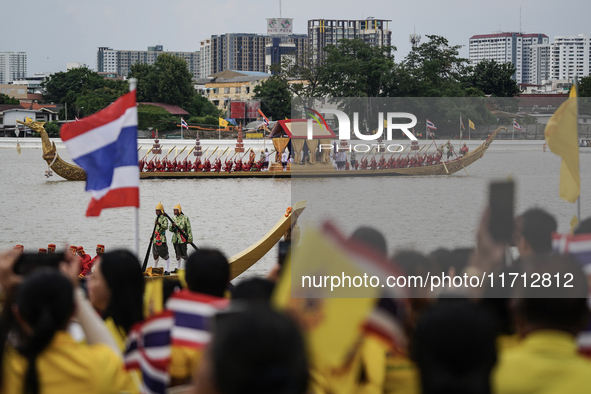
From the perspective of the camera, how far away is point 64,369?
2.18 meters

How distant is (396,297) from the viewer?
259 cm

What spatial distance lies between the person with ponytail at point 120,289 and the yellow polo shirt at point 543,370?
64.7 inches

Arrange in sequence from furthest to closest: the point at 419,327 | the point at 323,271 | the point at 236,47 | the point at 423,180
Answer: the point at 236,47, the point at 423,180, the point at 323,271, the point at 419,327

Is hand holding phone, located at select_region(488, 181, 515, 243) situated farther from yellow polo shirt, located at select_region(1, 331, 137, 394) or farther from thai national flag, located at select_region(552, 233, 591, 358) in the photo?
yellow polo shirt, located at select_region(1, 331, 137, 394)

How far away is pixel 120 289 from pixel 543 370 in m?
1.83

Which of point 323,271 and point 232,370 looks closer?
point 232,370

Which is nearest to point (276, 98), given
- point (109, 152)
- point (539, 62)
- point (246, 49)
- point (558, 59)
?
point (109, 152)

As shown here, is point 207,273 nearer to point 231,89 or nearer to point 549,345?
point 549,345

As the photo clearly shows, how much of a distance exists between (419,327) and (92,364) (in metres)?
1.15

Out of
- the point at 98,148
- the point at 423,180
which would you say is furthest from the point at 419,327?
the point at 423,180

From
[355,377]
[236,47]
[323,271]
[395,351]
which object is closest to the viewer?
[323,271]

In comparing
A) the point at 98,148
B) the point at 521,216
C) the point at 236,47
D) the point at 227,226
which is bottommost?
the point at 227,226

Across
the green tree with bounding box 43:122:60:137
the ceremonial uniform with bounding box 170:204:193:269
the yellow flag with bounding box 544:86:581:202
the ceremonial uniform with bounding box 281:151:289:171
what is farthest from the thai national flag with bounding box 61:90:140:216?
the green tree with bounding box 43:122:60:137

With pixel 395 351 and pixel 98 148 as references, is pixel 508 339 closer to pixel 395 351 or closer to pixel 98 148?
pixel 395 351
